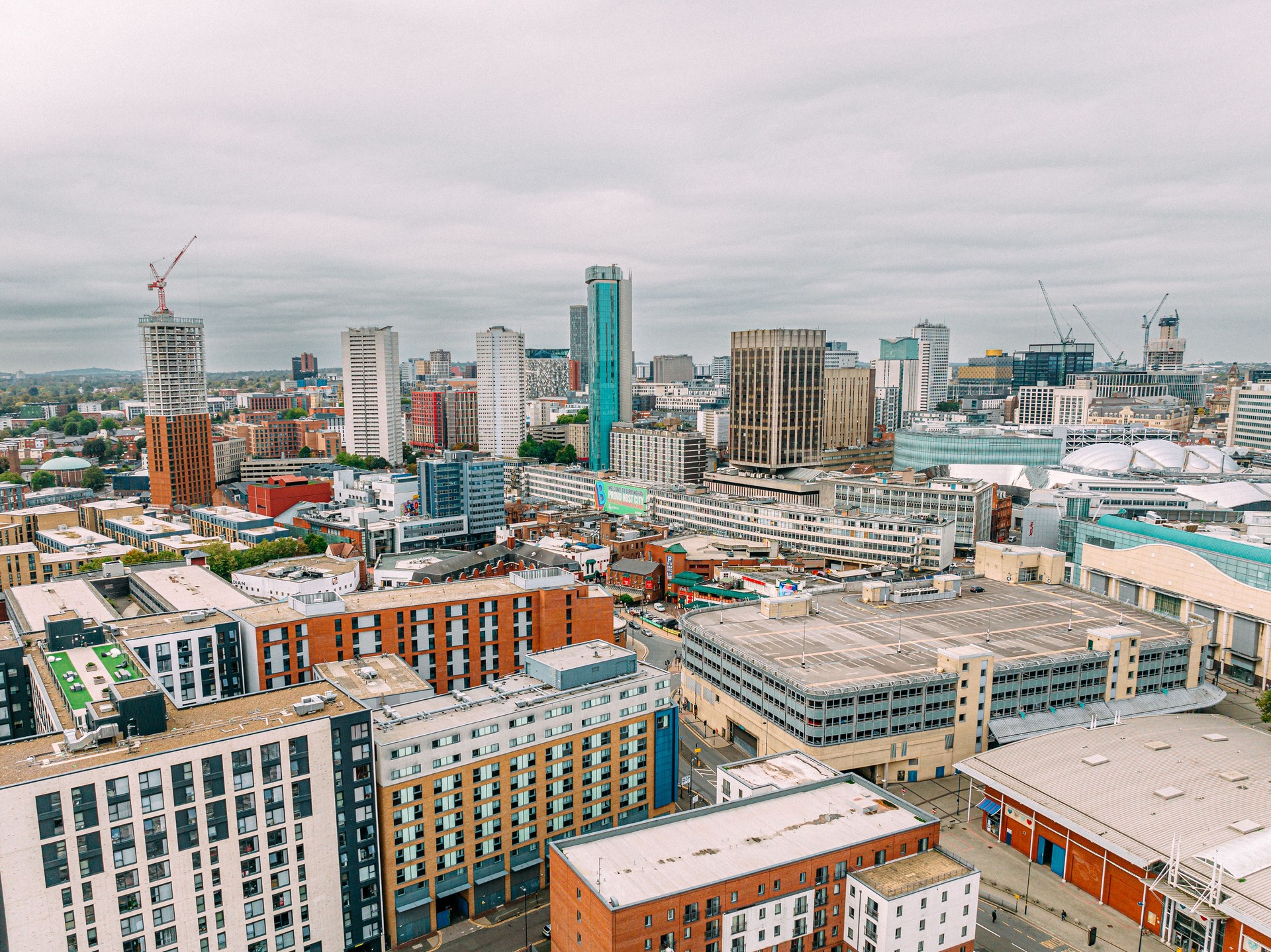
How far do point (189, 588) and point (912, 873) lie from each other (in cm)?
8069

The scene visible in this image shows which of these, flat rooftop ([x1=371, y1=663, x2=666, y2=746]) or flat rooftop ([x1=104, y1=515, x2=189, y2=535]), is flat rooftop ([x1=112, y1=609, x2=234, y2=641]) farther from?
flat rooftop ([x1=104, y1=515, x2=189, y2=535])

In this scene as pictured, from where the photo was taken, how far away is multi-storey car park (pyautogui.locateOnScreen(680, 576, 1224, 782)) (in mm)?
72375

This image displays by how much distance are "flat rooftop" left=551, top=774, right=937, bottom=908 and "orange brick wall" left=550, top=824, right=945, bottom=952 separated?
40 cm

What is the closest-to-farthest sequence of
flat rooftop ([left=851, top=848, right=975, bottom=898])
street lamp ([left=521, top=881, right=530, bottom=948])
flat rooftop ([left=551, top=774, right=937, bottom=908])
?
1. flat rooftop ([left=551, top=774, right=937, bottom=908])
2. flat rooftop ([left=851, top=848, right=975, bottom=898])
3. street lamp ([left=521, top=881, right=530, bottom=948])

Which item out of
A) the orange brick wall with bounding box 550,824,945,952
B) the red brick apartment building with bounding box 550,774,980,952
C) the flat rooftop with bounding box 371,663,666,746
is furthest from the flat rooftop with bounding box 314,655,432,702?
the orange brick wall with bounding box 550,824,945,952

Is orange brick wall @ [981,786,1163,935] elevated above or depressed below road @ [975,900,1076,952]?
above

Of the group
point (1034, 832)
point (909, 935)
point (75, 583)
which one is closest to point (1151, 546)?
point (1034, 832)

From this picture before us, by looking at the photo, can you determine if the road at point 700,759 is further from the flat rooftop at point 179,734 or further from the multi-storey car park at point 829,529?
the multi-storey car park at point 829,529

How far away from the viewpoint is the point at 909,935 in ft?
156

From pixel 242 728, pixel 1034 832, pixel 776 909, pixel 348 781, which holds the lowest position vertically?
pixel 1034 832

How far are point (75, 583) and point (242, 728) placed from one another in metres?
61.1

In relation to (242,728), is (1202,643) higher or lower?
lower

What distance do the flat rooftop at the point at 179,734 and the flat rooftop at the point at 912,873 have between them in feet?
109

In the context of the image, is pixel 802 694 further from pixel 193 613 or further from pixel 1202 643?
pixel 193 613
